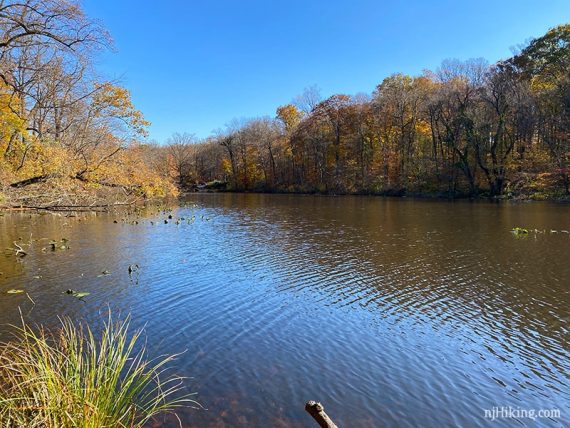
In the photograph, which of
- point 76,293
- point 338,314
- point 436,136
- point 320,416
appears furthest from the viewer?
point 436,136

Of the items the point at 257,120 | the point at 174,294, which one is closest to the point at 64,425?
the point at 174,294

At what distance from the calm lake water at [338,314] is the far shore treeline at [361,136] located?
12.6 ft

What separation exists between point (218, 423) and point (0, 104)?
10.5 meters

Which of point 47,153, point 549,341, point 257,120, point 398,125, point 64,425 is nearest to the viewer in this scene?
point 64,425

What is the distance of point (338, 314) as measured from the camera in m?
10.9

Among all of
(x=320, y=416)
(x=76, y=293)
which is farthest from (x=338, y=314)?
(x=76, y=293)

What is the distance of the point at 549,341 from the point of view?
899 centimetres

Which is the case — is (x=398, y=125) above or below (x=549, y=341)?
above

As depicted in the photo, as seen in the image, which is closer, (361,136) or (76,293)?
(76,293)

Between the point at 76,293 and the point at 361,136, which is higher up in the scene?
the point at 361,136

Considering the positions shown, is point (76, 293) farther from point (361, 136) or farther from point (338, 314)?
point (361, 136)

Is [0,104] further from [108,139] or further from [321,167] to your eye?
[321,167]

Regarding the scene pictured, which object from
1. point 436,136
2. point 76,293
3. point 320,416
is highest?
point 436,136

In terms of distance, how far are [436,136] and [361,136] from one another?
38.1ft
